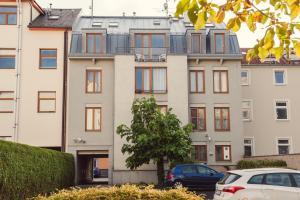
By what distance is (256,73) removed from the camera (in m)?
36.6

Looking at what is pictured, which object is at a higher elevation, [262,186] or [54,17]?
[54,17]

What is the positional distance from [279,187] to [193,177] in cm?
1307

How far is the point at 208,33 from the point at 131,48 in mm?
5982

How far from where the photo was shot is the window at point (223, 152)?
3241cm

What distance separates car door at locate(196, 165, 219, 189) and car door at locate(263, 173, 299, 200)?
41.8 ft

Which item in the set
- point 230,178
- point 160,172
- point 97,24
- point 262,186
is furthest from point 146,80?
point 262,186

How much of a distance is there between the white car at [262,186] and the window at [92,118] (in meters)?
20.7

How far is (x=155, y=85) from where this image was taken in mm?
32625

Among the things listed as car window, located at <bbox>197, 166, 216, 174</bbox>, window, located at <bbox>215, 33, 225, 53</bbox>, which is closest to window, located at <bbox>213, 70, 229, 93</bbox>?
window, located at <bbox>215, 33, 225, 53</bbox>

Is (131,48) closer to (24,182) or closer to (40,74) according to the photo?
(40,74)

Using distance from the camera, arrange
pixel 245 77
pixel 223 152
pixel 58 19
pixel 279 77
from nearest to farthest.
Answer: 1. pixel 223 152
2. pixel 58 19
3. pixel 245 77
4. pixel 279 77

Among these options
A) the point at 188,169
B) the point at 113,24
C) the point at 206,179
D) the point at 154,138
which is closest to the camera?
the point at 206,179

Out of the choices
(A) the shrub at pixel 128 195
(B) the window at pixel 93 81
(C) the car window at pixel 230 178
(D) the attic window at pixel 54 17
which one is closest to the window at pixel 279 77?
(B) the window at pixel 93 81

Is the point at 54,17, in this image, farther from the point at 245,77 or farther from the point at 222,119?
the point at 245,77
